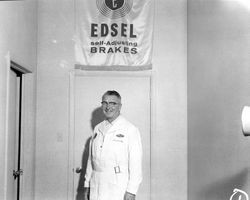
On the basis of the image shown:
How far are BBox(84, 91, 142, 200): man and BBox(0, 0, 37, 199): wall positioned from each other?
1.87 feet

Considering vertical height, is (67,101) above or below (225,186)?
above

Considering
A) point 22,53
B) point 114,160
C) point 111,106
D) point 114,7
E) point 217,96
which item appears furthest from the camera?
point 114,7

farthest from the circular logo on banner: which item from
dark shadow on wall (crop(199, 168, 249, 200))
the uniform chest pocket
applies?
dark shadow on wall (crop(199, 168, 249, 200))

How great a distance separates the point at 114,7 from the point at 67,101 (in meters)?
0.87

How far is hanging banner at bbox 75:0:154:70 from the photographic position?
2.96m

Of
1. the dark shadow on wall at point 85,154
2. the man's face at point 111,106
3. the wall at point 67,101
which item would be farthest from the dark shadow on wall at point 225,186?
the dark shadow on wall at point 85,154

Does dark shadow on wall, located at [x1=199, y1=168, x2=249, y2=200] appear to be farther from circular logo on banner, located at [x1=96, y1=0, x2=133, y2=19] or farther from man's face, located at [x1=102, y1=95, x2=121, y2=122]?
circular logo on banner, located at [x1=96, y1=0, x2=133, y2=19]

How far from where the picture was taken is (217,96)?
2.15m

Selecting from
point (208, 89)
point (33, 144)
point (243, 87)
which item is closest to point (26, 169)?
point (33, 144)

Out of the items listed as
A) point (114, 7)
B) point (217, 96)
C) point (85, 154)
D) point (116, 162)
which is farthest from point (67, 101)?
point (217, 96)

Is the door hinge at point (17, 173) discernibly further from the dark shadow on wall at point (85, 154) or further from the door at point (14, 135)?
the dark shadow on wall at point (85, 154)

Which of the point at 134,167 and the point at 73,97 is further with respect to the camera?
the point at 73,97

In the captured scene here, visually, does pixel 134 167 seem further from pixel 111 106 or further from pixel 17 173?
pixel 17 173

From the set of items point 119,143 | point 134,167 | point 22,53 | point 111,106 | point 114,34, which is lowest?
point 134,167
